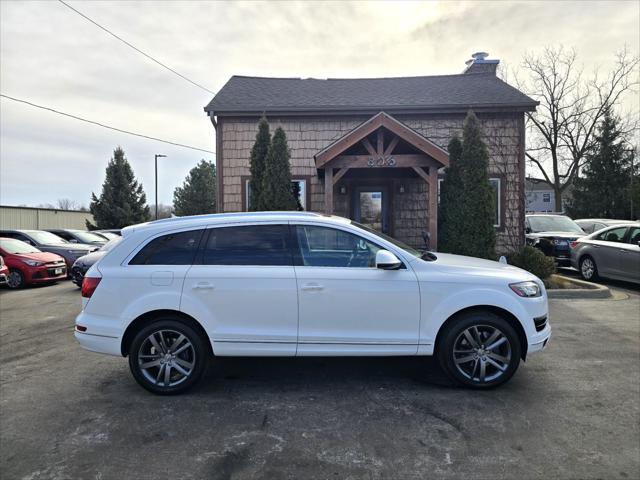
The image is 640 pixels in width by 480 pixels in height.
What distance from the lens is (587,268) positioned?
34.1ft

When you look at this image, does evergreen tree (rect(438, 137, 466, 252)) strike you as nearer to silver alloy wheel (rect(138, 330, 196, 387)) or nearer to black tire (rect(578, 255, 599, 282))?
black tire (rect(578, 255, 599, 282))

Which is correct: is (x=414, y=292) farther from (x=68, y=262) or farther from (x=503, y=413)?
(x=68, y=262)

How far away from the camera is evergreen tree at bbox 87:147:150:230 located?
31.1 metres

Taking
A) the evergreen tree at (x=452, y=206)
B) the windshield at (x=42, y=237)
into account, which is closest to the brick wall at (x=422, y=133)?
the evergreen tree at (x=452, y=206)

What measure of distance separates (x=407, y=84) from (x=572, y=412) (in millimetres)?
12295

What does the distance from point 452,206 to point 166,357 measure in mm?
7770

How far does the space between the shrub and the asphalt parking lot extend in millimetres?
4712

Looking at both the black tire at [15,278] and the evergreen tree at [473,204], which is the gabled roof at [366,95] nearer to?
the evergreen tree at [473,204]

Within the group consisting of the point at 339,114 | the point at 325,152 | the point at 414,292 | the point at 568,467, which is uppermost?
the point at 339,114

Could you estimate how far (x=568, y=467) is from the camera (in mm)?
2734

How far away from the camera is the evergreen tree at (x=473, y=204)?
9.59 metres

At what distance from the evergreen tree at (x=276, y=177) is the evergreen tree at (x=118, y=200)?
23.8 m

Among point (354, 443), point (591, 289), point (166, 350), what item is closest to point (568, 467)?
point (354, 443)

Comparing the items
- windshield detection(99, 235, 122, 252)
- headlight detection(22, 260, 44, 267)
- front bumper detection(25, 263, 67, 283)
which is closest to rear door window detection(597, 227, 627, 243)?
windshield detection(99, 235, 122, 252)
